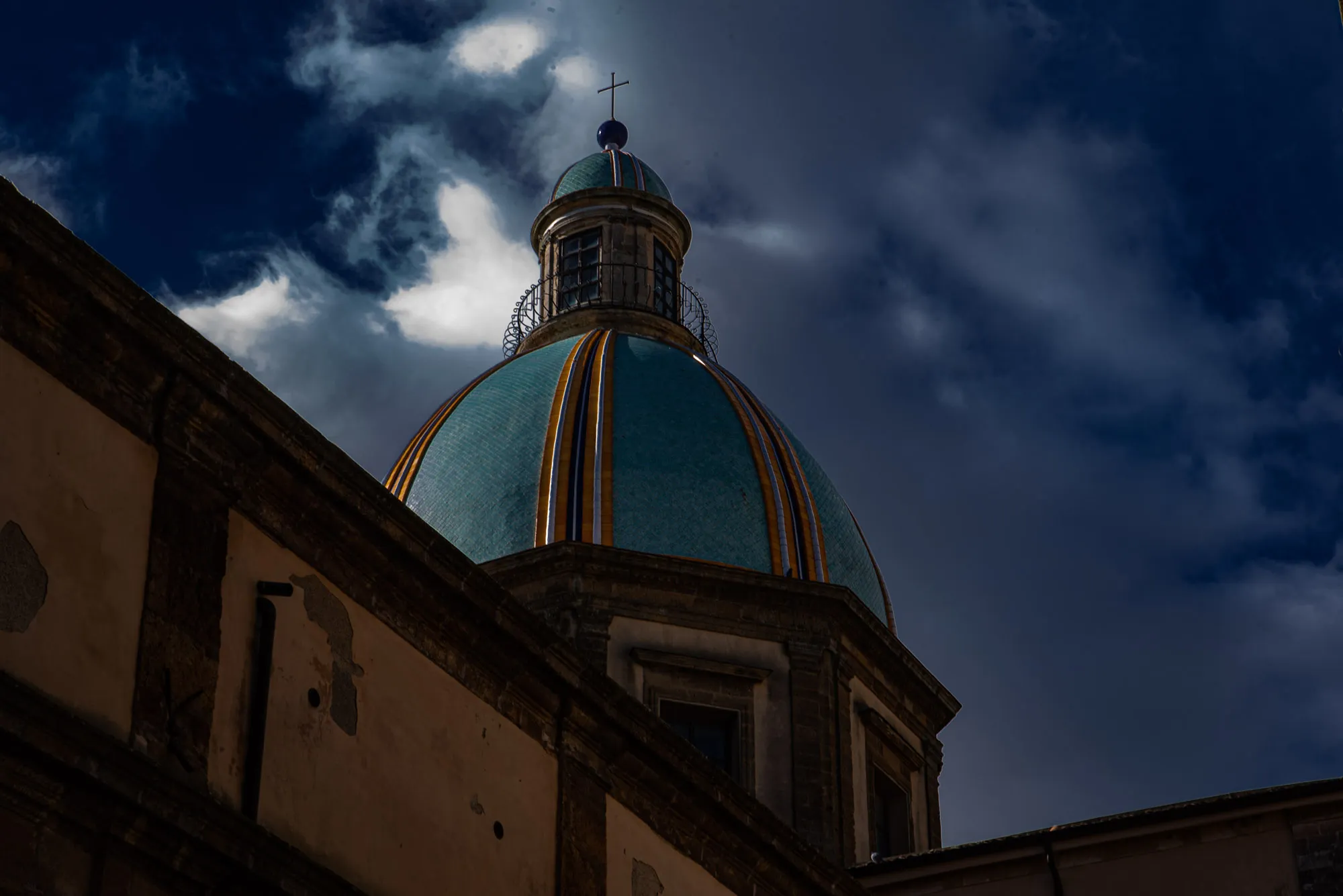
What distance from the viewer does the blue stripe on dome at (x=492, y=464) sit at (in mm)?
24547

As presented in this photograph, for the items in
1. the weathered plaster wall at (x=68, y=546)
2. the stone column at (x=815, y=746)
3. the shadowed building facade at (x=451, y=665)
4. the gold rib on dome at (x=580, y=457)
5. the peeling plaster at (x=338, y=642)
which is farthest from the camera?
the gold rib on dome at (x=580, y=457)

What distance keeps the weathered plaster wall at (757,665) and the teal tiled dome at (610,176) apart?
7893mm

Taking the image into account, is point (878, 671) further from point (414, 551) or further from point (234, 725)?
point (234, 725)

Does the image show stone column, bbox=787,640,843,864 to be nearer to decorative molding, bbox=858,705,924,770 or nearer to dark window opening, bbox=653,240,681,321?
decorative molding, bbox=858,705,924,770

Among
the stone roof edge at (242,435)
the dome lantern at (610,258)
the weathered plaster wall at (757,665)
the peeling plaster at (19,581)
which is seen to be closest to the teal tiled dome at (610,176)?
the dome lantern at (610,258)

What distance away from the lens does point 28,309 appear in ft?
37.8

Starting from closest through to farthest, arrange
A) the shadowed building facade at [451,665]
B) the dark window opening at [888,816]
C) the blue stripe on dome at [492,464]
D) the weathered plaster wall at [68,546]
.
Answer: the weathered plaster wall at [68,546]
the shadowed building facade at [451,665]
the blue stripe on dome at [492,464]
the dark window opening at [888,816]

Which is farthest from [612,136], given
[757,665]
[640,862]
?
[640,862]

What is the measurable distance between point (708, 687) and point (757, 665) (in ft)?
1.93

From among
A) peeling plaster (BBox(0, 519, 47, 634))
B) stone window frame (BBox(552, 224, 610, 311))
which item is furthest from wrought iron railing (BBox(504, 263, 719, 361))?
peeling plaster (BBox(0, 519, 47, 634))

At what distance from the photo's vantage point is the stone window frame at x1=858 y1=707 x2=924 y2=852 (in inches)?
968

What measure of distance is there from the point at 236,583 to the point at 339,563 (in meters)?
1.06

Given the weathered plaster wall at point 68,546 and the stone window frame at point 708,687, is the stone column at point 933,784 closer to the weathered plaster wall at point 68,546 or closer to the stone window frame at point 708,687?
the stone window frame at point 708,687

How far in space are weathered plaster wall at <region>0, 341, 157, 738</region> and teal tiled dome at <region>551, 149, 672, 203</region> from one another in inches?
715
